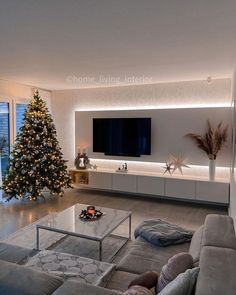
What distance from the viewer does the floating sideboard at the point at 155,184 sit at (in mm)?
4859

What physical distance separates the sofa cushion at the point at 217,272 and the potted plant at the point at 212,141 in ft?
10.8

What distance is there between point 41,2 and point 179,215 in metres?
3.89

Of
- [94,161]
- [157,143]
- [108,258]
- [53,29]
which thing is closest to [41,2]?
[53,29]

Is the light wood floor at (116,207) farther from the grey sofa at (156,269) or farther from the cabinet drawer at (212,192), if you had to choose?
the grey sofa at (156,269)

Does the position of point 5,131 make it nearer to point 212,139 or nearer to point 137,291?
point 212,139

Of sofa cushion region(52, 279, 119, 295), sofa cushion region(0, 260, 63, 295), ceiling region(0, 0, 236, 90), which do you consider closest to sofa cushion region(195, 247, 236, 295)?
sofa cushion region(52, 279, 119, 295)

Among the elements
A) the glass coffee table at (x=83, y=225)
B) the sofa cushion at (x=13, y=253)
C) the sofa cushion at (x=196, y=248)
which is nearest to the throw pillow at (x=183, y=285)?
the sofa cushion at (x=196, y=248)

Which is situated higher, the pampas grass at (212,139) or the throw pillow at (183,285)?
the pampas grass at (212,139)

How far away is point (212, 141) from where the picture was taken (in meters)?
4.97

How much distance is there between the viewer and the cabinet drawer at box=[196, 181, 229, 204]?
188 inches

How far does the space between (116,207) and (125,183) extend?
77 centimetres

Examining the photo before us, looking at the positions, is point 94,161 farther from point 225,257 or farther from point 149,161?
point 225,257

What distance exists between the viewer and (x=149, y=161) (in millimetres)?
5766

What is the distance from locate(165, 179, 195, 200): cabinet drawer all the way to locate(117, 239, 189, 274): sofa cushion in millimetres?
2562
